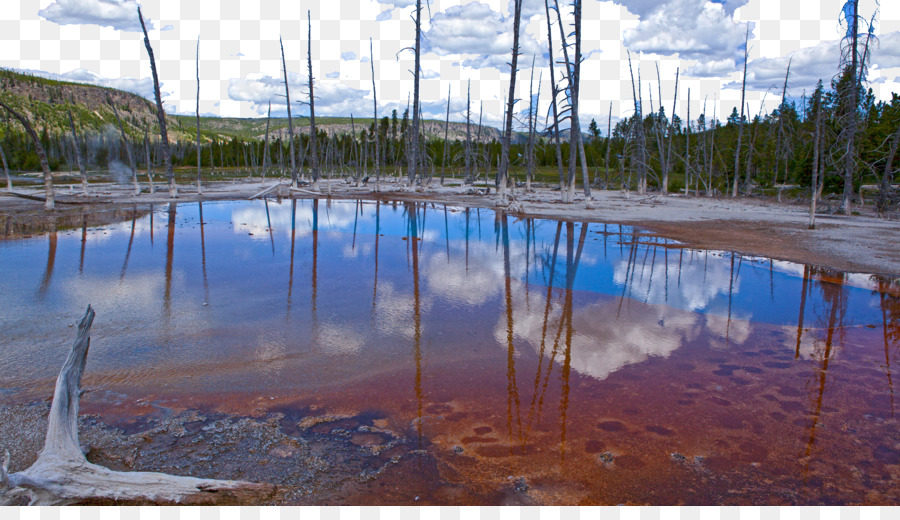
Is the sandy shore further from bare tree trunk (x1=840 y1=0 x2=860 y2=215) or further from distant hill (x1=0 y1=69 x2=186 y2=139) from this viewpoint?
distant hill (x1=0 y1=69 x2=186 y2=139)

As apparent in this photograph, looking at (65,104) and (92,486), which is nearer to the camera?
(92,486)

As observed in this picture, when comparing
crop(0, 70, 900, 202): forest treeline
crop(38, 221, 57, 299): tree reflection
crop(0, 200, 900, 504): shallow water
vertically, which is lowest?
crop(0, 200, 900, 504): shallow water

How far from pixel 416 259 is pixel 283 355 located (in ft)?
25.1

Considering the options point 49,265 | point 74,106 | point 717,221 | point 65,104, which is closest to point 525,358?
point 49,265

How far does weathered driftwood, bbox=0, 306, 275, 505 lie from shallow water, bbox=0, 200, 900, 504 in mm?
1288

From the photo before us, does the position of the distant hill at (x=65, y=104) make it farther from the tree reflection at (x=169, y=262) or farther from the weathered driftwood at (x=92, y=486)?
the weathered driftwood at (x=92, y=486)

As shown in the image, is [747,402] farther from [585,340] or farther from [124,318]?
[124,318]

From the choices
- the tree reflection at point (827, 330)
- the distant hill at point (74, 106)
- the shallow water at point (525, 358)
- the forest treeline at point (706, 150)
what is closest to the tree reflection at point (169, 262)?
the shallow water at point (525, 358)

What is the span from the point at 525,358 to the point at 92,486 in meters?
4.95

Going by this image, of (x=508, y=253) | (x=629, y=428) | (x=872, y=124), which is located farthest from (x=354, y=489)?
(x=872, y=124)

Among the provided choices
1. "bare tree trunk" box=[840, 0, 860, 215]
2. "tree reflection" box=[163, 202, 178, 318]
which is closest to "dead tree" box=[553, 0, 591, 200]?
"bare tree trunk" box=[840, 0, 860, 215]

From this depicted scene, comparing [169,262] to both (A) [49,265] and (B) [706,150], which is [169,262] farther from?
(B) [706,150]

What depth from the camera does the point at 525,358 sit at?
7.28 metres

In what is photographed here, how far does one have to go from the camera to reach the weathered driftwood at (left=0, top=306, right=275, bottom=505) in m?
3.72
